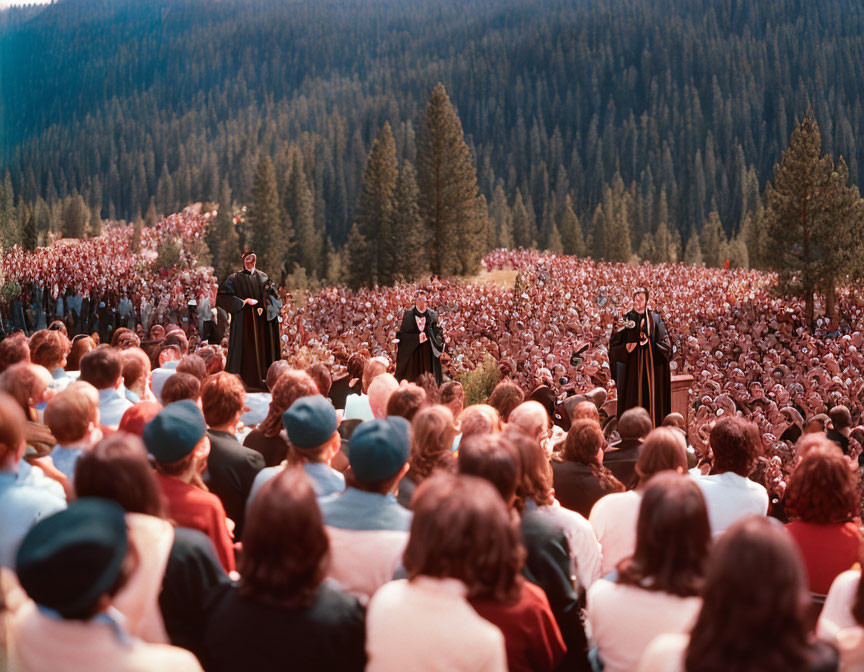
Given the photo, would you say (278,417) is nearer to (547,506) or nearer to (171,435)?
(171,435)

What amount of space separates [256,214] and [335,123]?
3844 centimetres

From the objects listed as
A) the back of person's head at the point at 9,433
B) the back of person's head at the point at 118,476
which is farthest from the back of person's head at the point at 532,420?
the back of person's head at the point at 9,433

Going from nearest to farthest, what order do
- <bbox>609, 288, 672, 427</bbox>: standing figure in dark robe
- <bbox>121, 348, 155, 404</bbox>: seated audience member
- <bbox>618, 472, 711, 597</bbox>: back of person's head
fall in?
<bbox>618, 472, 711, 597</bbox>: back of person's head → <bbox>121, 348, 155, 404</bbox>: seated audience member → <bbox>609, 288, 672, 427</bbox>: standing figure in dark robe

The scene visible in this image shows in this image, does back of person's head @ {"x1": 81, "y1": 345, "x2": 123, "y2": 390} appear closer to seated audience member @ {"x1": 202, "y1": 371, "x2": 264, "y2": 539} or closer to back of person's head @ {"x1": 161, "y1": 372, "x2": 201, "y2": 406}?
back of person's head @ {"x1": 161, "y1": 372, "x2": 201, "y2": 406}

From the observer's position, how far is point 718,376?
15.0 meters

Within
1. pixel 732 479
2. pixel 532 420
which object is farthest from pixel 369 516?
pixel 732 479

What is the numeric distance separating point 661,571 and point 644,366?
317 inches

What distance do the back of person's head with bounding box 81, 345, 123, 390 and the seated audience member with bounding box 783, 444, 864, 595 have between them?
4097 millimetres

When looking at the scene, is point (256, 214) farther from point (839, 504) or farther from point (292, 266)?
point (839, 504)

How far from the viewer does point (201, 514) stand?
3.71 m

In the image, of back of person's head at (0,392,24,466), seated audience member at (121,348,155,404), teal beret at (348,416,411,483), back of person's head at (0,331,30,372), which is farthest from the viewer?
back of person's head at (0,331,30,372)

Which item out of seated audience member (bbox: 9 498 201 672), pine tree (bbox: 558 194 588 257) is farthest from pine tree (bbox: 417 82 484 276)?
seated audience member (bbox: 9 498 201 672)

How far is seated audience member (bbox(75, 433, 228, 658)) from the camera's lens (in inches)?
118

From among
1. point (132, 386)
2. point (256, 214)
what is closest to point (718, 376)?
point (132, 386)
